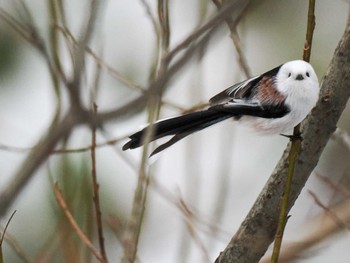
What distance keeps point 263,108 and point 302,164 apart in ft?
0.70

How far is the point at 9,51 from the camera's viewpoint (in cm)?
249

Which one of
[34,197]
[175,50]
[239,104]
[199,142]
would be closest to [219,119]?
[239,104]

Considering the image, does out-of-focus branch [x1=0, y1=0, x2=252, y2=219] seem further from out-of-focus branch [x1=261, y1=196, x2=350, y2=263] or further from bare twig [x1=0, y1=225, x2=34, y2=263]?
out-of-focus branch [x1=261, y1=196, x2=350, y2=263]

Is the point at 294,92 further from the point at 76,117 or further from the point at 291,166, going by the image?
the point at 76,117

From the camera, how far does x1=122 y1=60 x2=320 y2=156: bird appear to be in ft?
3.34

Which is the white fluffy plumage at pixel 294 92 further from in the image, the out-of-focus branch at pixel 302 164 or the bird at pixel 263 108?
the out-of-focus branch at pixel 302 164

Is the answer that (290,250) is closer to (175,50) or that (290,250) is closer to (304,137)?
(304,137)

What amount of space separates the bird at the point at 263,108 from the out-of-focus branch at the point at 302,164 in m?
0.16

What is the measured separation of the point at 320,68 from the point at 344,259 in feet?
2.09

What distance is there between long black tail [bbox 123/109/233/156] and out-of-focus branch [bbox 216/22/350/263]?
212 mm

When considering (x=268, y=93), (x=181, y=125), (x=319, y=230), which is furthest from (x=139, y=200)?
(x=319, y=230)

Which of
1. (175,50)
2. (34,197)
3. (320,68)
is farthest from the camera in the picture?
(34,197)

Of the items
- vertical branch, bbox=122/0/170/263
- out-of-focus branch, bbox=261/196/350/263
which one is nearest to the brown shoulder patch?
vertical branch, bbox=122/0/170/263

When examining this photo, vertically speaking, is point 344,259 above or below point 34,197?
above
